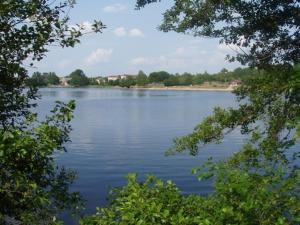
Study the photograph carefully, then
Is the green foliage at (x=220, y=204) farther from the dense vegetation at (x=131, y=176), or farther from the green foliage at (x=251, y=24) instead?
the green foliage at (x=251, y=24)

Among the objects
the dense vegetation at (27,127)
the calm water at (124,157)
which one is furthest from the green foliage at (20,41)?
the calm water at (124,157)

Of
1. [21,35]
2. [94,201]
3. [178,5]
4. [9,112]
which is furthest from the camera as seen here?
[94,201]

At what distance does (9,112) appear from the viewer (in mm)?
6793

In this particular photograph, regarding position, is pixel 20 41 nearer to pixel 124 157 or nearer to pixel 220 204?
pixel 220 204

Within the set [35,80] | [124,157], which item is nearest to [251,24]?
[35,80]

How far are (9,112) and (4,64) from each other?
803mm

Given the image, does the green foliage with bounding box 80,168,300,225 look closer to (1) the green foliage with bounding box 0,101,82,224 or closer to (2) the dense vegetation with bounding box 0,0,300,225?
(2) the dense vegetation with bounding box 0,0,300,225

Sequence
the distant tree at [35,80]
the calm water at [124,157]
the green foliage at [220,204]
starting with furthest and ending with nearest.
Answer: the calm water at [124,157] < the distant tree at [35,80] < the green foliage at [220,204]

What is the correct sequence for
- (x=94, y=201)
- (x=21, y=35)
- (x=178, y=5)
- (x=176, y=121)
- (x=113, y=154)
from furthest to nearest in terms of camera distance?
(x=176, y=121) → (x=113, y=154) → (x=94, y=201) → (x=178, y=5) → (x=21, y=35)

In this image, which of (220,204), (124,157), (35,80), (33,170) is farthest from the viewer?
(124,157)

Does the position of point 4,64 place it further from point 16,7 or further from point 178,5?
point 178,5

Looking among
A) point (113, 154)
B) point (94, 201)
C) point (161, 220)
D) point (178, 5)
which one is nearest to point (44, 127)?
point (161, 220)

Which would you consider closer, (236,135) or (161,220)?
(161,220)

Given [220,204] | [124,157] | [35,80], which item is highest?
[35,80]
